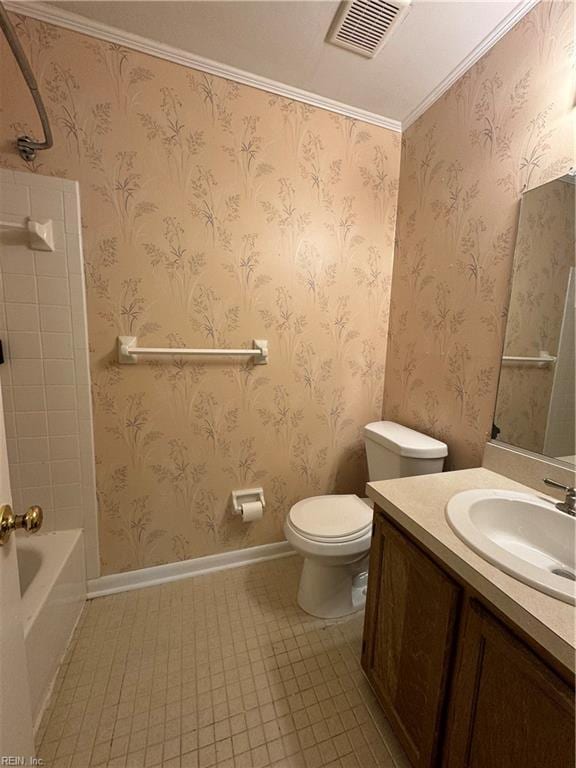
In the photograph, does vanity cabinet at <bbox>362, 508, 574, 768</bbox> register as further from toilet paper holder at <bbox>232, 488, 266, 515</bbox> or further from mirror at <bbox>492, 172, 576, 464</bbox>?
toilet paper holder at <bbox>232, 488, 266, 515</bbox>

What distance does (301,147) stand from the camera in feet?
4.83

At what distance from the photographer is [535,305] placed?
105 centimetres

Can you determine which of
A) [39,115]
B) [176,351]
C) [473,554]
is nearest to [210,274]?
[176,351]

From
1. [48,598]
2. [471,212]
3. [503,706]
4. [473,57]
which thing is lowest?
[48,598]

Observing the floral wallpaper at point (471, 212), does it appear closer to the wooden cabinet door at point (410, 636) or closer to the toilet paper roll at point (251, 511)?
the wooden cabinet door at point (410, 636)

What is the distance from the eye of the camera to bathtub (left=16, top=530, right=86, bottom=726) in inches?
39.0

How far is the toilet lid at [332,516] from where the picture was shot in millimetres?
1277

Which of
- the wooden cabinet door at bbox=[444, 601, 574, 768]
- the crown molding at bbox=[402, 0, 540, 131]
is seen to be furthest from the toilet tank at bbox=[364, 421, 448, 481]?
the crown molding at bbox=[402, 0, 540, 131]

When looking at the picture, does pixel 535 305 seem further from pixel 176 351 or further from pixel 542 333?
pixel 176 351

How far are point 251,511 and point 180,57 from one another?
202cm

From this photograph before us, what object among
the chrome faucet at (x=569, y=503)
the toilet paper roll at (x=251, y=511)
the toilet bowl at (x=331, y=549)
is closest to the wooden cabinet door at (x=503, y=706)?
the chrome faucet at (x=569, y=503)

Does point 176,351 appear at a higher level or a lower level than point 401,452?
higher

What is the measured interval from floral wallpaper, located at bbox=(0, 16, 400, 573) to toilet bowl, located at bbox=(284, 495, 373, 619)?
36 cm

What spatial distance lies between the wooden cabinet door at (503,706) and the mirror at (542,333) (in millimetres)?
639
